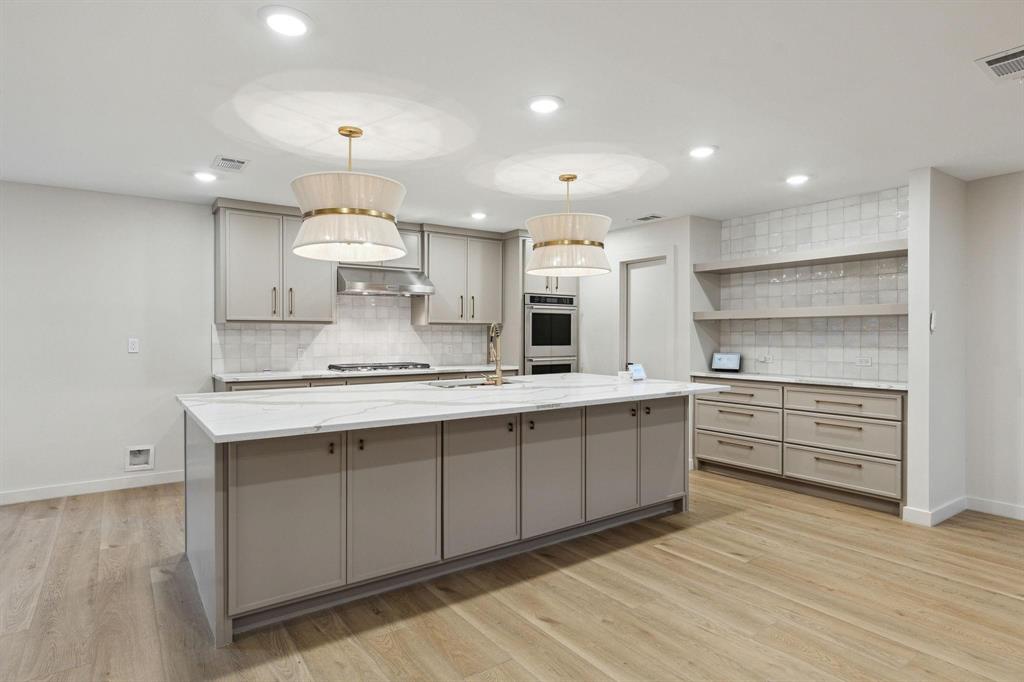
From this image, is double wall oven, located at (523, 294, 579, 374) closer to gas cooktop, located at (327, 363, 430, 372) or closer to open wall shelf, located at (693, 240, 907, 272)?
gas cooktop, located at (327, 363, 430, 372)

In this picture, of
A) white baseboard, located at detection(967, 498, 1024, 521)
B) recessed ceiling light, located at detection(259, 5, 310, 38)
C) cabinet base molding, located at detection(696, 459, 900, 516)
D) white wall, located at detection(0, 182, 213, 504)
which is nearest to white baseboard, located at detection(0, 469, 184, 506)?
white wall, located at detection(0, 182, 213, 504)

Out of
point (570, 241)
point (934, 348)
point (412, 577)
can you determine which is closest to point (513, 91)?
point (570, 241)

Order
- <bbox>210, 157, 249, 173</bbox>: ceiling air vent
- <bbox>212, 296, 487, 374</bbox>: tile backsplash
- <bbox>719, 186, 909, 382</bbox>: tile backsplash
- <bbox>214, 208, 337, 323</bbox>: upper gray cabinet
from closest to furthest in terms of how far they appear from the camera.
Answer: <bbox>210, 157, 249, 173</bbox>: ceiling air vent < <bbox>719, 186, 909, 382</bbox>: tile backsplash < <bbox>214, 208, 337, 323</bbox>: upper gray cabinet < <bbox>212, 296, 487, 374</bbox>: tile backsplash

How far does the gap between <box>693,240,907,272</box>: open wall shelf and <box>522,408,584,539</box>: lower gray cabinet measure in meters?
2.50

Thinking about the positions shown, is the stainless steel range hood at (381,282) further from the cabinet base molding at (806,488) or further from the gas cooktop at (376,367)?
the cabinet base molding at (806,488)

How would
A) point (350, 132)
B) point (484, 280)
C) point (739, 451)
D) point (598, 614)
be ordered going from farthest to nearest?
point (484, 280) < point (739, 451) < point (350, 132) < point (598, 614)

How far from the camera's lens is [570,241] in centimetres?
357

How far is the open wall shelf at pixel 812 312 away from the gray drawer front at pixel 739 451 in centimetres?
104

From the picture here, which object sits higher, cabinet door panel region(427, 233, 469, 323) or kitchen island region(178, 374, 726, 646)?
cabinet door panel region(427, 233, 469, 323)

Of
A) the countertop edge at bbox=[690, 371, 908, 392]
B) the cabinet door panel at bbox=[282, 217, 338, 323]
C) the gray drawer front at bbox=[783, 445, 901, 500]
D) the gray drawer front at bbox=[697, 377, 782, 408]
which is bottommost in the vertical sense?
the gray drawer front at bbox=[783, 445, 901, 500]

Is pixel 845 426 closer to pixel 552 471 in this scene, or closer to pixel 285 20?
pixel 552 471

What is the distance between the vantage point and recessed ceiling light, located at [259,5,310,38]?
6.59ft

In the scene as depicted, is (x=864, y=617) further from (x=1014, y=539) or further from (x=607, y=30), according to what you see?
(x=607, y=30)

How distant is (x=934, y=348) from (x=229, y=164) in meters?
4.81
